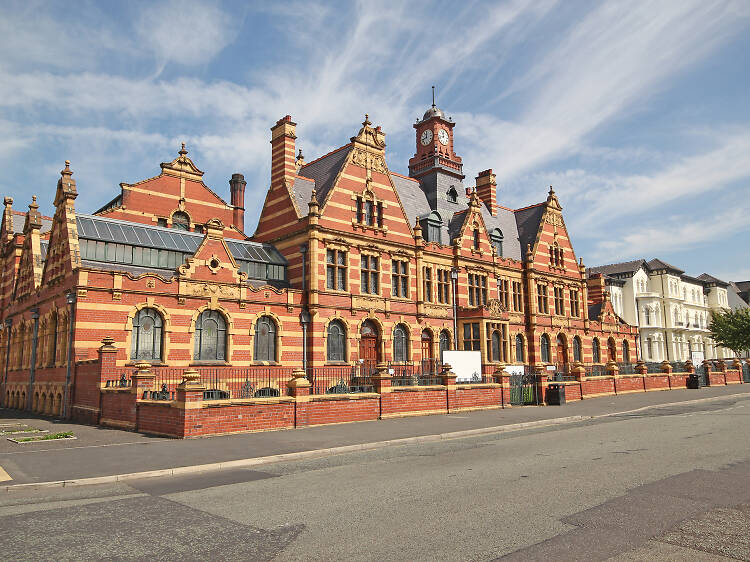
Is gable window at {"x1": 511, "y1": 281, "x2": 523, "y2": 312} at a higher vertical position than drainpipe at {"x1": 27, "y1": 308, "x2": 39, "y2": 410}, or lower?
higher

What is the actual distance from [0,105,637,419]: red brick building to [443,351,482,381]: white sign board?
5886 mm

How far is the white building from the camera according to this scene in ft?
235

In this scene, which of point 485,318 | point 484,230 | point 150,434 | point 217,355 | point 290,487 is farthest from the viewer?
point 484,230

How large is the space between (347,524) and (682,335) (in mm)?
79884

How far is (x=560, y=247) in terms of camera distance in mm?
50875

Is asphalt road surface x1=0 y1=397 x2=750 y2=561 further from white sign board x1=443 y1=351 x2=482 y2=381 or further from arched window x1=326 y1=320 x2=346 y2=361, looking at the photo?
arched window x1=326 y1=320 x2=346 y2=361

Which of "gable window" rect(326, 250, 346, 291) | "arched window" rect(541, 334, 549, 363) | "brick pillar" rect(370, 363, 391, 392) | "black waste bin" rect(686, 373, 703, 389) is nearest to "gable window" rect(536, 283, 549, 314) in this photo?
"arched window" rect(541, 334, 549, 363)

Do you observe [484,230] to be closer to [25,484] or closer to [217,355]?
[217,355]

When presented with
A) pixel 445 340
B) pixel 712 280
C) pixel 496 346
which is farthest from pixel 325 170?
pixel 712 280

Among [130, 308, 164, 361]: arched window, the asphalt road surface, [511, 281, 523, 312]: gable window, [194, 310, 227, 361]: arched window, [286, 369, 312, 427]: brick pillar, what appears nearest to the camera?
the asphalt road surface

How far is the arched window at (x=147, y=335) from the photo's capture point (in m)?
25.0

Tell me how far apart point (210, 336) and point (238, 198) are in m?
16.2

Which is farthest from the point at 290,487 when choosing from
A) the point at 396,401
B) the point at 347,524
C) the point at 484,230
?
the point at 484,230

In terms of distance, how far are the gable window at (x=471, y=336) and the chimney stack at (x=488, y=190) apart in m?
13.5
